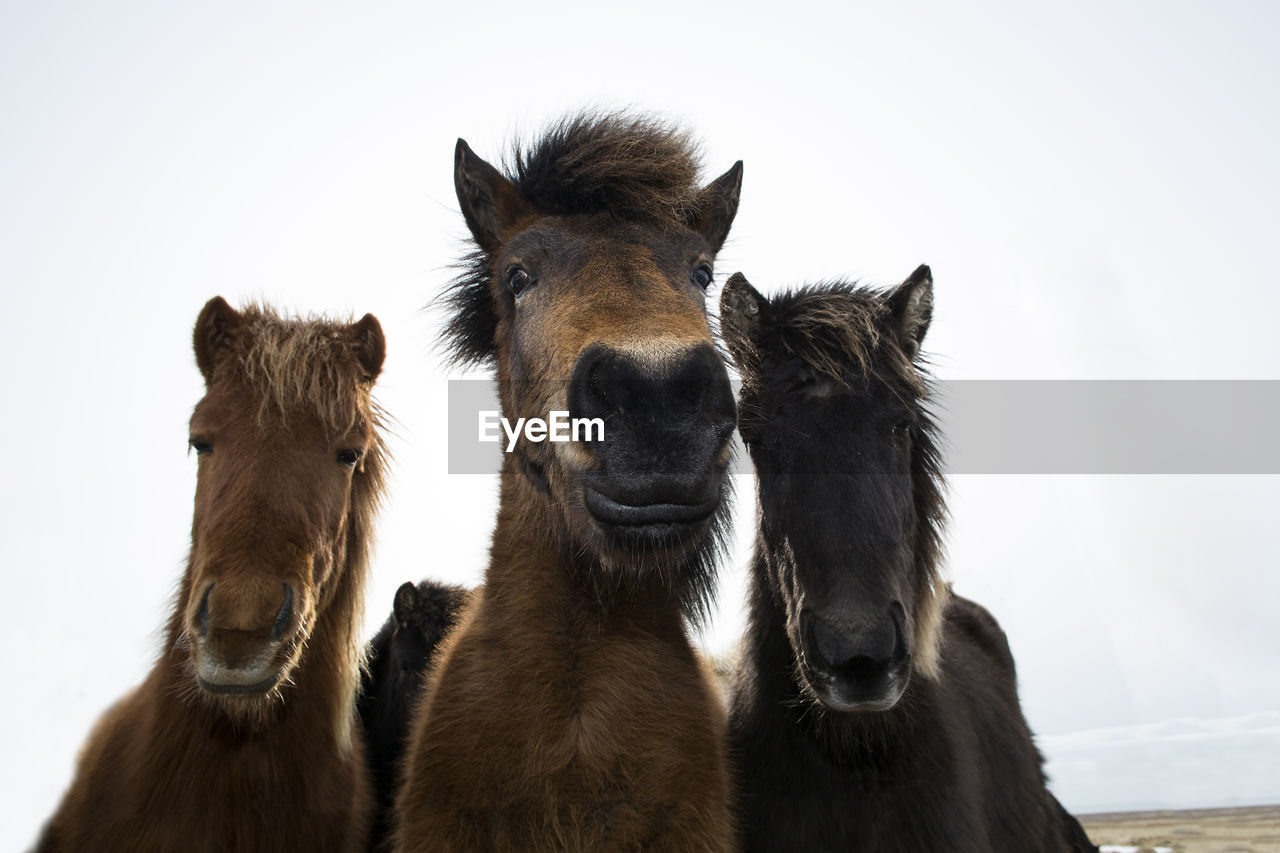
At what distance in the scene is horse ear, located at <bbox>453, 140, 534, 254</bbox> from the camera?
3.64 meters

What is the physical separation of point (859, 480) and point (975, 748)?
209 centimetres

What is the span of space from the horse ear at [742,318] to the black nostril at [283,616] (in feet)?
7.32

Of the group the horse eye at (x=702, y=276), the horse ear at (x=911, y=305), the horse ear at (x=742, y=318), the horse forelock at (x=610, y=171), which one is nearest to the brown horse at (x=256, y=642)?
the horse forelock at (x=610, y=171)

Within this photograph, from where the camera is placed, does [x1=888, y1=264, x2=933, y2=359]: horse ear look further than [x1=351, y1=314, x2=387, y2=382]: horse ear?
No

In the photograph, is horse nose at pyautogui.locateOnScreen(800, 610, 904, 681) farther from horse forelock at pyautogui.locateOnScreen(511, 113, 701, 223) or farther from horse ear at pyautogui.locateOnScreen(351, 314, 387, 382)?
horse ear at pyautogui.locateOnScreen(351, 314, 387, 382)

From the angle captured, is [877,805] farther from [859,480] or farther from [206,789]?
[206,789]

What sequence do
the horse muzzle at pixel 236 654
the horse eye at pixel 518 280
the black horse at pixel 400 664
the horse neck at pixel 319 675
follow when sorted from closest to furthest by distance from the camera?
the horse muzzle at pixel 236 654 < the horse neck at pixel 319 675 < the horse eye at pixel 518 280 < the black horse at pixel 400 664

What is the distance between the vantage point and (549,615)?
306 cm

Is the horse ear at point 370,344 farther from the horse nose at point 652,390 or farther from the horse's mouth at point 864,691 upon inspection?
the horse's mouth at point 864,691

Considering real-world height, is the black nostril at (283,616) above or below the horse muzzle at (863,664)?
above

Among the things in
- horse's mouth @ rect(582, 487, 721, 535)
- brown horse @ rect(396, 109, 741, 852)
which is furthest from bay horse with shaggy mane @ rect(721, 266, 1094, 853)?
horse's mouth @ rect(582, 487, 721, 535)

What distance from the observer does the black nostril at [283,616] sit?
2.89 metres

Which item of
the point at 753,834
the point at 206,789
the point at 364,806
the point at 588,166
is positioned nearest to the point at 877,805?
the point at 753,834

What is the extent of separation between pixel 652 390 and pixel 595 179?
1380 mm
